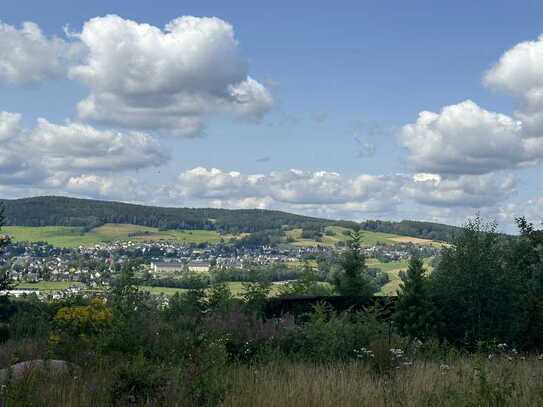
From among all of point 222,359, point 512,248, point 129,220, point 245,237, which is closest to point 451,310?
point 512,248

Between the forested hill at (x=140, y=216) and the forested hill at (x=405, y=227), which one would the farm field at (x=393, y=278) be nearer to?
the forested hill at (x=405, y=227)

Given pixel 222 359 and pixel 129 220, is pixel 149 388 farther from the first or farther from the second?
pixel 129 220

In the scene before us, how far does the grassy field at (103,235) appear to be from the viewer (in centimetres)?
9662

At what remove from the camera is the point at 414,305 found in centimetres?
1744

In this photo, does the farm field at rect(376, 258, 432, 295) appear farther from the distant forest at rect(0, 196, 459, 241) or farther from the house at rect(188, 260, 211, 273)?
the distant forest at rect(0, 196, 459, 241)

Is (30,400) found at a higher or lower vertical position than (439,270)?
lower

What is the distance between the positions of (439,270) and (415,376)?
30.6ft

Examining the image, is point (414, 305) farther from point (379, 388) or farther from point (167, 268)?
point (167, 268)

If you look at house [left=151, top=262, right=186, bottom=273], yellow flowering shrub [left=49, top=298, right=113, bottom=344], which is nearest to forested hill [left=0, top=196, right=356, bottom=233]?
house [left=151, top=262, right=186, bottom=273]

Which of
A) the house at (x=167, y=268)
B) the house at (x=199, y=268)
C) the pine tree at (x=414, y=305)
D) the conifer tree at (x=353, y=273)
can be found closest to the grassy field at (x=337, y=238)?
the house at (x=167, y=268)

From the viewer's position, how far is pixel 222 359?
29.0 feet

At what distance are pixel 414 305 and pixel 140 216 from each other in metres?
A: 107

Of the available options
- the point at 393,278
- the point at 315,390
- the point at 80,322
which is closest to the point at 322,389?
the point at 315,390

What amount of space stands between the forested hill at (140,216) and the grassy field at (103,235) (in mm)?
3165
